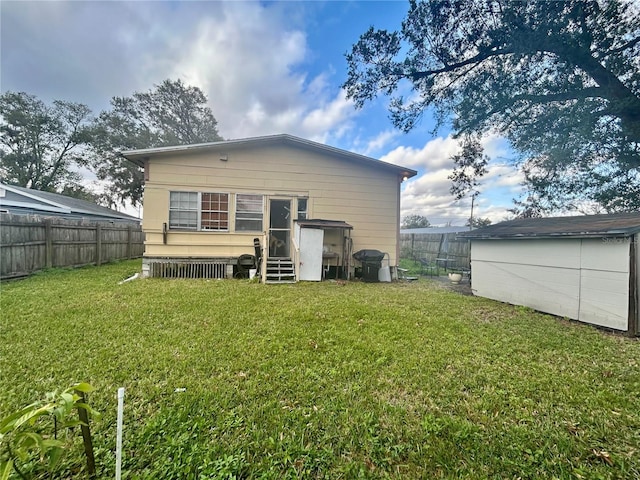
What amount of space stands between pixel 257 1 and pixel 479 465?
31.0 ft

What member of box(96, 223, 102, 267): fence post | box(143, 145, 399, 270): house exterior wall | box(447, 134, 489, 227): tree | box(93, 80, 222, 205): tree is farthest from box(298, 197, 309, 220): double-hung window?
box(93, 80, 222, 205): tree

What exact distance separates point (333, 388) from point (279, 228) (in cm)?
777

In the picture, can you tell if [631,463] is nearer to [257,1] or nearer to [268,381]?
[268,381]

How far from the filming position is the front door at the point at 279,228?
948cm

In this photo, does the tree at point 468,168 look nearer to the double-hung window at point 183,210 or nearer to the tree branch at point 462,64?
the tree branch at point 462,64

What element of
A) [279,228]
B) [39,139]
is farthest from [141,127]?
[279,228]

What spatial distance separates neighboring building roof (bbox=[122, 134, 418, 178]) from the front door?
6.72ft

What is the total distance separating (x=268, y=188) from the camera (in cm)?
855

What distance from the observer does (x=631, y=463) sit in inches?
68.5

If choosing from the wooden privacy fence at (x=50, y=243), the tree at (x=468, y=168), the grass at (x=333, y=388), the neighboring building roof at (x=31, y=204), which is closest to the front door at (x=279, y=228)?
the grass at (x=333, y=388)

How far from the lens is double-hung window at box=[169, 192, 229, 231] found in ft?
26.5

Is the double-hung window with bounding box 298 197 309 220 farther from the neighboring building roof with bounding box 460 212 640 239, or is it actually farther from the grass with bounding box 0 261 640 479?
the neighboring building roof with bounding box 460 212 640 239

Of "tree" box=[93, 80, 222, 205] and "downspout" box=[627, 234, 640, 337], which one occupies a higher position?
"tree" box=[93, 80, 222, 205]

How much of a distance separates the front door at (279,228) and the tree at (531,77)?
4.22 meters
